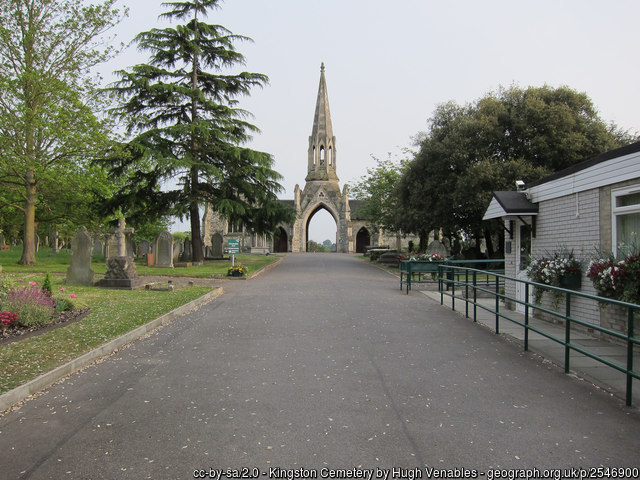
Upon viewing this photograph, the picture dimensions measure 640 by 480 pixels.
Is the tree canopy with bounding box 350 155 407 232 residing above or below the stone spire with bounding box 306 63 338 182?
below

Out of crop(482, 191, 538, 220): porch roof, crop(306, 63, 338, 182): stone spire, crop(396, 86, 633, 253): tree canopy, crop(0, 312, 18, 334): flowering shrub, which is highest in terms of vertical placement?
crop(306, 63, 338, 182): stone spire

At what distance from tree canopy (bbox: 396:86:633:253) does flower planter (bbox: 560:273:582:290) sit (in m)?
14.6

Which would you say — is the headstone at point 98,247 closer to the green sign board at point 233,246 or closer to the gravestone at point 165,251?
the gravestone at point 165,251

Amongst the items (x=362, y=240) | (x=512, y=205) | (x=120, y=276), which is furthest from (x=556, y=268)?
(x=362, y=240)

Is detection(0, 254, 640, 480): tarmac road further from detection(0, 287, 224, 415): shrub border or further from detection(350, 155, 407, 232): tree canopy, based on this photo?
detection(350, 155, 407, 232): tree canopy

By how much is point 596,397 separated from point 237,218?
25789 millimetres

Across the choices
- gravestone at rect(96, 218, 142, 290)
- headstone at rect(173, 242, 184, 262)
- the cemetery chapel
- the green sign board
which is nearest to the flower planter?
gravestone at rect(96, 218, 142, 290)

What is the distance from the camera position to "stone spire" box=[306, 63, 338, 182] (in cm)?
6769

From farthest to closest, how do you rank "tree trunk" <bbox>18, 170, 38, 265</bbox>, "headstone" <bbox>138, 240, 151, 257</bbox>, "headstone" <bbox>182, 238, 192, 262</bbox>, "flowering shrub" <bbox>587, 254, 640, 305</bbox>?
"headstone" <bbox>138, 240, 151, 257</bbox> → "headstone" <bbox>182, 238, 192, 262</bbox> → "tree trunk" <bbox>18, 170, 38, 265</bbox> → "flowering shrub" <bbox>587, 254, 640, 305</bbox>

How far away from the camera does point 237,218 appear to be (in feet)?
96.3

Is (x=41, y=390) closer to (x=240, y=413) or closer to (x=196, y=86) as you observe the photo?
(x=240, y=413)

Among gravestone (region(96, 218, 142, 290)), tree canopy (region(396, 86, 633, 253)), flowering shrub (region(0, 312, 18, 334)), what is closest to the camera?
flowering shrub (region(0, 312, 18, 334))

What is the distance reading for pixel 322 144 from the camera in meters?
68.1

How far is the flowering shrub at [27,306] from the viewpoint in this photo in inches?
336
